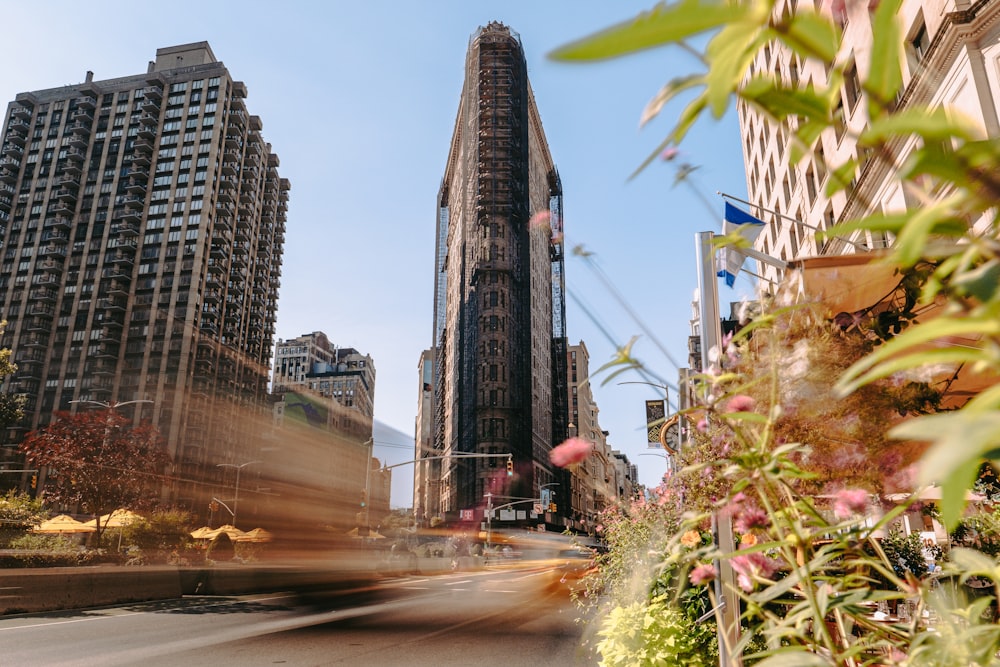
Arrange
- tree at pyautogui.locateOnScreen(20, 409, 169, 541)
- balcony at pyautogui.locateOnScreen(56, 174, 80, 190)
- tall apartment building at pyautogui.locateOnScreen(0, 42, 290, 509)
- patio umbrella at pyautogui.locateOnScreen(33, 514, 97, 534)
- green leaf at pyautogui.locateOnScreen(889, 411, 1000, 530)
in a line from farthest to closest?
balcony at pyautogui.locateOnScreen(56, 174, 80, 190), tall apartment building at pyautogui.locateOnScreen(0, 42, 290, 509), patio umbrella at pyautogui.locateOnScreen(33, 514, 97, 534), tree at pyautogui.locateOnScreen(20, 409, 169, 541), green leaf at pyautogui.locateOnScreen(889, 411, 1000, 530)

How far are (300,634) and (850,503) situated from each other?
44.1ft

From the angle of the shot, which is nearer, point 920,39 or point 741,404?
point 741,404

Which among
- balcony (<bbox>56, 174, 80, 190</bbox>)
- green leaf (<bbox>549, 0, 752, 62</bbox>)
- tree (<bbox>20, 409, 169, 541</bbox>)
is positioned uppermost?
balcony (<bbox>56, 174, 80, 190</bbox>)

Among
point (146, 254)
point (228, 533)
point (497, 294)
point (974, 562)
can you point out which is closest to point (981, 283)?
point (974, 562)

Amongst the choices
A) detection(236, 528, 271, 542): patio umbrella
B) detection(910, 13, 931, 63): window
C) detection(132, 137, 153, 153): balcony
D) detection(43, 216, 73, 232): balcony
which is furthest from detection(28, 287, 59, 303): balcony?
detection(910, 13, 931, 63): window

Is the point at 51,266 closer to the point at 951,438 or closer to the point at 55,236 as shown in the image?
the point at 55,236

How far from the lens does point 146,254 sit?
93.7 m

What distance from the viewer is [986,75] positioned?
1432cm

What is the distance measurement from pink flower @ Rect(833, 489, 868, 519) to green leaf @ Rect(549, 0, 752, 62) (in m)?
2.40

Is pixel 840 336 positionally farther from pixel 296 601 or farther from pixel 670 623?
pixel 296 601

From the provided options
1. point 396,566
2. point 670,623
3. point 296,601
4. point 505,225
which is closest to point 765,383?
point 670,623

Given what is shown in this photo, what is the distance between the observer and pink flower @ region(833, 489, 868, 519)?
8.23ft

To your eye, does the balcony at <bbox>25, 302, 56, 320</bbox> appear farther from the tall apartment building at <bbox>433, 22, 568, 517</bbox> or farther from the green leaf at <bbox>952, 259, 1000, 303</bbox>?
the green leaf at <bbox>952, 259, 1000, 303</bbox>

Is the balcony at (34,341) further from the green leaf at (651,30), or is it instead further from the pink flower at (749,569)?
the green leaf at (651,30)
